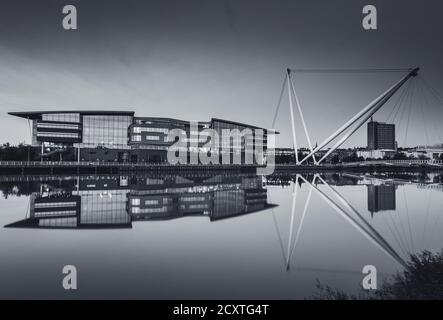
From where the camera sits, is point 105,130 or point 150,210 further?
point 105,130

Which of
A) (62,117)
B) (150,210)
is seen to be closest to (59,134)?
(62,117)

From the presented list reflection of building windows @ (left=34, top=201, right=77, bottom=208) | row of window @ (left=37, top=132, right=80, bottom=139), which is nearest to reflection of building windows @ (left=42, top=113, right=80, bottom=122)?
row of window @ (left=37, top=132, right=80, bottom=139)

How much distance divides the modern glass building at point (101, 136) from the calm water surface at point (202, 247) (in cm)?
5421

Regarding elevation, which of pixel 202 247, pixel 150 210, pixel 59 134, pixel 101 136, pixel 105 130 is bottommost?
pixel 202 247

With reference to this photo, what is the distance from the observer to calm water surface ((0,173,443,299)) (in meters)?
6.24

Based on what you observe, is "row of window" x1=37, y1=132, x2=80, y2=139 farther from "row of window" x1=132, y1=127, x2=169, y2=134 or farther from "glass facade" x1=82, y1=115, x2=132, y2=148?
"row of window" x1=132, y1=127, x2=169, y2=134

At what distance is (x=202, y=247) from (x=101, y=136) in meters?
67.0

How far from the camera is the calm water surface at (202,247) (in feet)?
20.5

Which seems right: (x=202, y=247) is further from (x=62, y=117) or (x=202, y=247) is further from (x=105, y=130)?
(x=62, y=117)

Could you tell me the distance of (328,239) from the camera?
10188 millimetres

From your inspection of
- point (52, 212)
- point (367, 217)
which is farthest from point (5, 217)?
point (367, 217)

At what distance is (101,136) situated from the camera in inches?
2741
